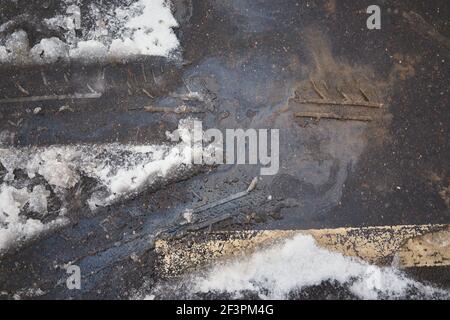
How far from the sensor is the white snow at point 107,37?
4.00 metres

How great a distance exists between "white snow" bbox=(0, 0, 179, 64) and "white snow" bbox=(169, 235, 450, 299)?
1567 mm

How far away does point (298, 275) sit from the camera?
3.87 m

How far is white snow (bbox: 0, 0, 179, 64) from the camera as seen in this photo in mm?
4004

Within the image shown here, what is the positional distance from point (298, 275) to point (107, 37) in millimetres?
2084

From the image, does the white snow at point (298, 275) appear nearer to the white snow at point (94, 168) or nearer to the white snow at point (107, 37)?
the white snow at point (94, 168)

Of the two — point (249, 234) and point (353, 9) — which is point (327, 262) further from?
point (353, 9)

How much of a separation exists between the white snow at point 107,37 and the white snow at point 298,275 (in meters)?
1.57

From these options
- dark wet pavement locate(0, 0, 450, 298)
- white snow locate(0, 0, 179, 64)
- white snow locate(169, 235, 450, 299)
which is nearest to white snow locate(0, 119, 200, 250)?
dark wet pavement locate(0, 0, 450, 298)

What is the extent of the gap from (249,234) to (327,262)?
0.56 m

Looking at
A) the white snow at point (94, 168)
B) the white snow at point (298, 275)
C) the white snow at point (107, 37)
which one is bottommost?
the white snow at point (298, 275)

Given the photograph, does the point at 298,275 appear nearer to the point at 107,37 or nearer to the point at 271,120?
the point at 271,120

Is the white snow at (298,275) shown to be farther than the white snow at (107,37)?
No

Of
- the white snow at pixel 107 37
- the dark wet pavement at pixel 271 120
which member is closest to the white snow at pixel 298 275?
the dark wet pavement at pixel 271 120
